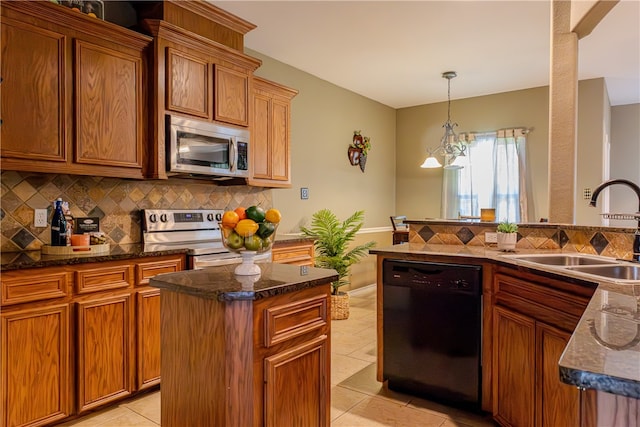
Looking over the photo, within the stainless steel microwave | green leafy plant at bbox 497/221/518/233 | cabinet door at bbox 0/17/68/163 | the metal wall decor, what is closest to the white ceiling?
the metal wall decor

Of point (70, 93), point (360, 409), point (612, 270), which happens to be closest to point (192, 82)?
point (70, 93)

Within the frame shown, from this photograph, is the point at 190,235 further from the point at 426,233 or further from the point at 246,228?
the point at 246,228

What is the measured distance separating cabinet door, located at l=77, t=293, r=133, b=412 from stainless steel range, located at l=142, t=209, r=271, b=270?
0.42 metres

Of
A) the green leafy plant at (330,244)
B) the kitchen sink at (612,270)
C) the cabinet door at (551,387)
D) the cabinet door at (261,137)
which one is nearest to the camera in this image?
the cabinet door at (551,387)

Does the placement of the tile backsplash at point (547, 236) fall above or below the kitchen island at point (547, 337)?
above

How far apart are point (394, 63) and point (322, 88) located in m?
0.95

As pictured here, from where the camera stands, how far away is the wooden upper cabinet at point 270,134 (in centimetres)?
361

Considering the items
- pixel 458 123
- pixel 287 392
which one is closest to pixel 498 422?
pixel 287 392

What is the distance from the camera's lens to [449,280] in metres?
2.31

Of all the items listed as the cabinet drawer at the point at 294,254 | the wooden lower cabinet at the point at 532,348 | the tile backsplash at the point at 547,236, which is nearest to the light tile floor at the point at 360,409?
the wooden lower cabinet at the point at 532,348

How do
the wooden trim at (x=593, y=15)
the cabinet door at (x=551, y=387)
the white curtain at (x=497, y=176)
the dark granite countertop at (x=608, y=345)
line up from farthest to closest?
the white curtain at (x=497, y=176) → the wooden trim at (x=593, y=15) → the cabinet door at (x=551, y=387) → the dark granite countertop at (x=608, y=345)

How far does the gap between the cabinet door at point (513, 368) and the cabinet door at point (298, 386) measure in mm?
979

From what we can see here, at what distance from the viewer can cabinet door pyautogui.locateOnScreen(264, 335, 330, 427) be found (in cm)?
144

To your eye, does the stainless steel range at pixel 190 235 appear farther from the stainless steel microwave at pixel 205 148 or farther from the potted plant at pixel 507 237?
the potted plant at pixel 507 237
